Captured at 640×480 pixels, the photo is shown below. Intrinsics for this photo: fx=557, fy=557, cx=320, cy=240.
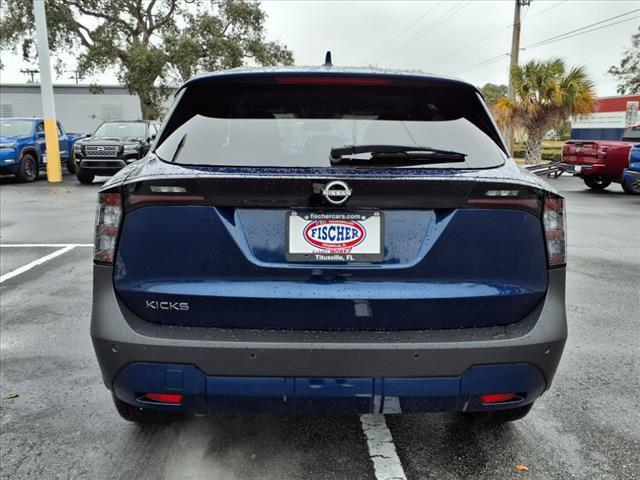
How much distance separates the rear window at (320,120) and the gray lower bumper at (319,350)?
699 mm

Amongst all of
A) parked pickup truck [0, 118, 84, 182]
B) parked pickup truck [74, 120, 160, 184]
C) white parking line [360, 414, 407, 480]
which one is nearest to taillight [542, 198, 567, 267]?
white parking line [360, 414, 407, 480]

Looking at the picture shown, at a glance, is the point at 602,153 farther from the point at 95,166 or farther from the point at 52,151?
the point at 52,151

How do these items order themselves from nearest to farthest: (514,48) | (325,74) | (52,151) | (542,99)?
1. (325,74)
2. (52,151)
3. (542,99)
4. (514,48)

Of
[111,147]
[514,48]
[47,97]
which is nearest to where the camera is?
[111,147]

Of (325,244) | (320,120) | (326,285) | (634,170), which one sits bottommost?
(634,170)

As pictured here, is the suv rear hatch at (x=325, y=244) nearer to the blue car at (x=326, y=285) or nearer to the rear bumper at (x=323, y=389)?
the blue car at (x=326, y=285)

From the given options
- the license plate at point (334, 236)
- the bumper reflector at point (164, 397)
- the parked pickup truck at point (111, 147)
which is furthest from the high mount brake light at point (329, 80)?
the parked pickup truck at point (111, 147)

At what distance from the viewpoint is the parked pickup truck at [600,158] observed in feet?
48.2

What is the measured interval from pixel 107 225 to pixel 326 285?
90 cm

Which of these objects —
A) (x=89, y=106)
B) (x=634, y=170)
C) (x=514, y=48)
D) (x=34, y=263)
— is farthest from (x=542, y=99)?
(x=89, y=106)

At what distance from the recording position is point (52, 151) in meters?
17.0

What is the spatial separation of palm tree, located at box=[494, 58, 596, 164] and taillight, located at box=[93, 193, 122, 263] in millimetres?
19836

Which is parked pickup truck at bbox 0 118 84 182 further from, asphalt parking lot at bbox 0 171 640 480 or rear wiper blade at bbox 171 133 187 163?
rear wiper blade at bbox 171 133 187 163

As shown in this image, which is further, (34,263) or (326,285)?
(34,263)
